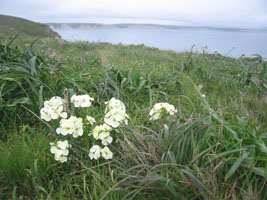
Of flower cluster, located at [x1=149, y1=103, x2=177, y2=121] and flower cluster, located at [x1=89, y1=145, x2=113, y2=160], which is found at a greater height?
flower cluster, located at [x1=149, y1=103, x2=177, y2=121]

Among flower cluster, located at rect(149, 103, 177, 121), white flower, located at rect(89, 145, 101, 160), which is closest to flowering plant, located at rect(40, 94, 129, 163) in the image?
white flower, located at rect(89, 145, 101, 160)

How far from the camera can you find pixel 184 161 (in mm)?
1448

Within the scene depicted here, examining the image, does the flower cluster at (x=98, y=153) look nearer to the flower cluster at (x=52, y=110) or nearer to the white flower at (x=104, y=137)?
the white flower at (x=104, y=137)

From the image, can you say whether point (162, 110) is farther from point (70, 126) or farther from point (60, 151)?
point (60, 151)

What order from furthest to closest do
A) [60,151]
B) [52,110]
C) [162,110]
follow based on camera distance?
[162,110] → [52,110] → [60,151]

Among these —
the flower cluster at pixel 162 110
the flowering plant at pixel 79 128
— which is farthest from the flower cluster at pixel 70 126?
the flower cluster at pixel 162 110

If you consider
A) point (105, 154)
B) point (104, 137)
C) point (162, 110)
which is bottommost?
point (105, 154)

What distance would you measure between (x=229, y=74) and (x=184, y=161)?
3.42m

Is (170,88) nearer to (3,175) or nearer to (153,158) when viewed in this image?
(153,158)

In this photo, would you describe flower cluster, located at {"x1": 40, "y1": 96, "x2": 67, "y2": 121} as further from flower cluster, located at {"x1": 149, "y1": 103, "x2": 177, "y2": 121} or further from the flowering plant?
flower cluster, located at {"x1": 149, "y1": 103, "x2": 177, "y2": 121}

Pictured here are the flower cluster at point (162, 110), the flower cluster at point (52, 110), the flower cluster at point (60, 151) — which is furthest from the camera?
the flower cluster at point (162, 110)

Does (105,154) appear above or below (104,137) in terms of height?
below

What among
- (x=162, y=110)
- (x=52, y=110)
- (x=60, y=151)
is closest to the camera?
(x=60, y=151)

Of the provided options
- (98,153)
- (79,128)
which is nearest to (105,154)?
(98,153)
